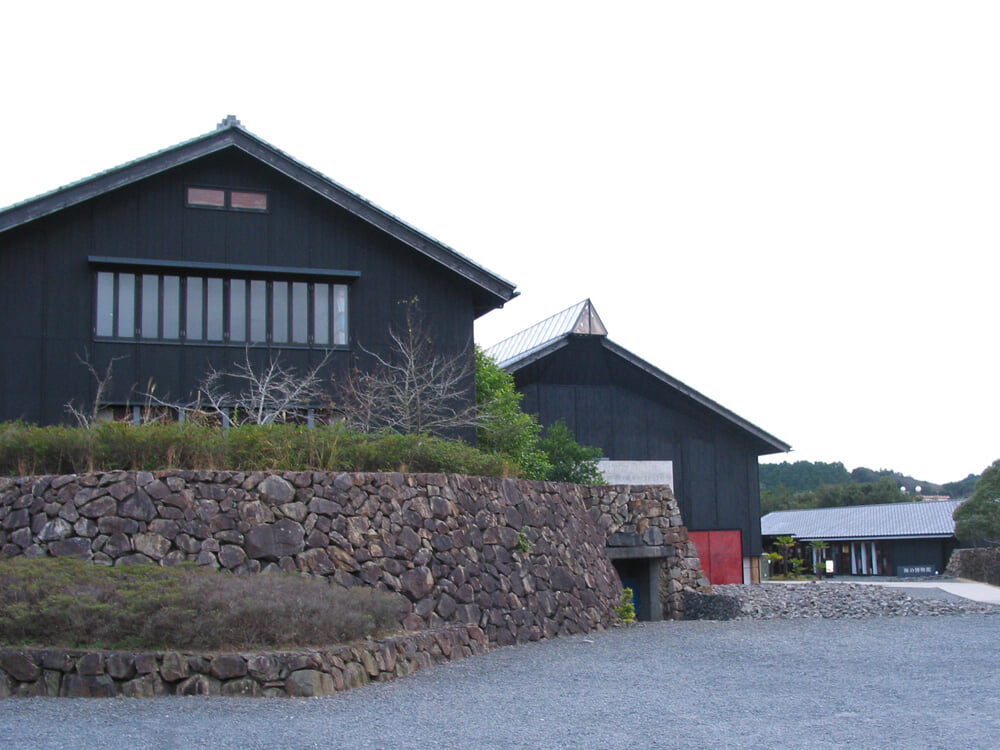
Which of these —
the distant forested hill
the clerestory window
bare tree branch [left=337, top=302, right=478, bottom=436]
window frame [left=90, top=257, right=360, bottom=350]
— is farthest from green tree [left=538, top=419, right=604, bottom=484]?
the distant forested hill

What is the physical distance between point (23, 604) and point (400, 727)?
4526mm

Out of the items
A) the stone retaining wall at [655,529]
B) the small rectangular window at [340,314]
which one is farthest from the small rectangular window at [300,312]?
the stone retaining wall at [655,529]

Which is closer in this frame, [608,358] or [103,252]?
[103,252]

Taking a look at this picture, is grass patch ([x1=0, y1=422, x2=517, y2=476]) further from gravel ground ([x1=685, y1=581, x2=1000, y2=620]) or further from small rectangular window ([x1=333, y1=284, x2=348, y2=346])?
gravel ground ([x1=685, y1=581, x2=1000, y2=620])

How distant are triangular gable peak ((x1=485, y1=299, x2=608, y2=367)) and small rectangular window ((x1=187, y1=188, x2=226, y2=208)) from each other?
918 cm

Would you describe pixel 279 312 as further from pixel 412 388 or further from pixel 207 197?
pixel 412 388

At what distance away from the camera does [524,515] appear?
16.9 meters

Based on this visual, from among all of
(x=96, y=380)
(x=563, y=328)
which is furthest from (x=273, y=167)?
(x=563, y=328)

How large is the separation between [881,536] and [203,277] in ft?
120

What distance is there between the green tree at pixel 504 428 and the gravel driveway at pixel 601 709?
8017mm

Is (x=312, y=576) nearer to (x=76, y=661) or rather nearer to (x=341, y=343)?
(x=76, y=661)

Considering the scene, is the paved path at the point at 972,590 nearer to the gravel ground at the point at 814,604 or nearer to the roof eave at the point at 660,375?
the gravel ground at the point at 814,604

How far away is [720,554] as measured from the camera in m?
29.5

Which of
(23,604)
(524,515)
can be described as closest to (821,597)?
(524,515)
